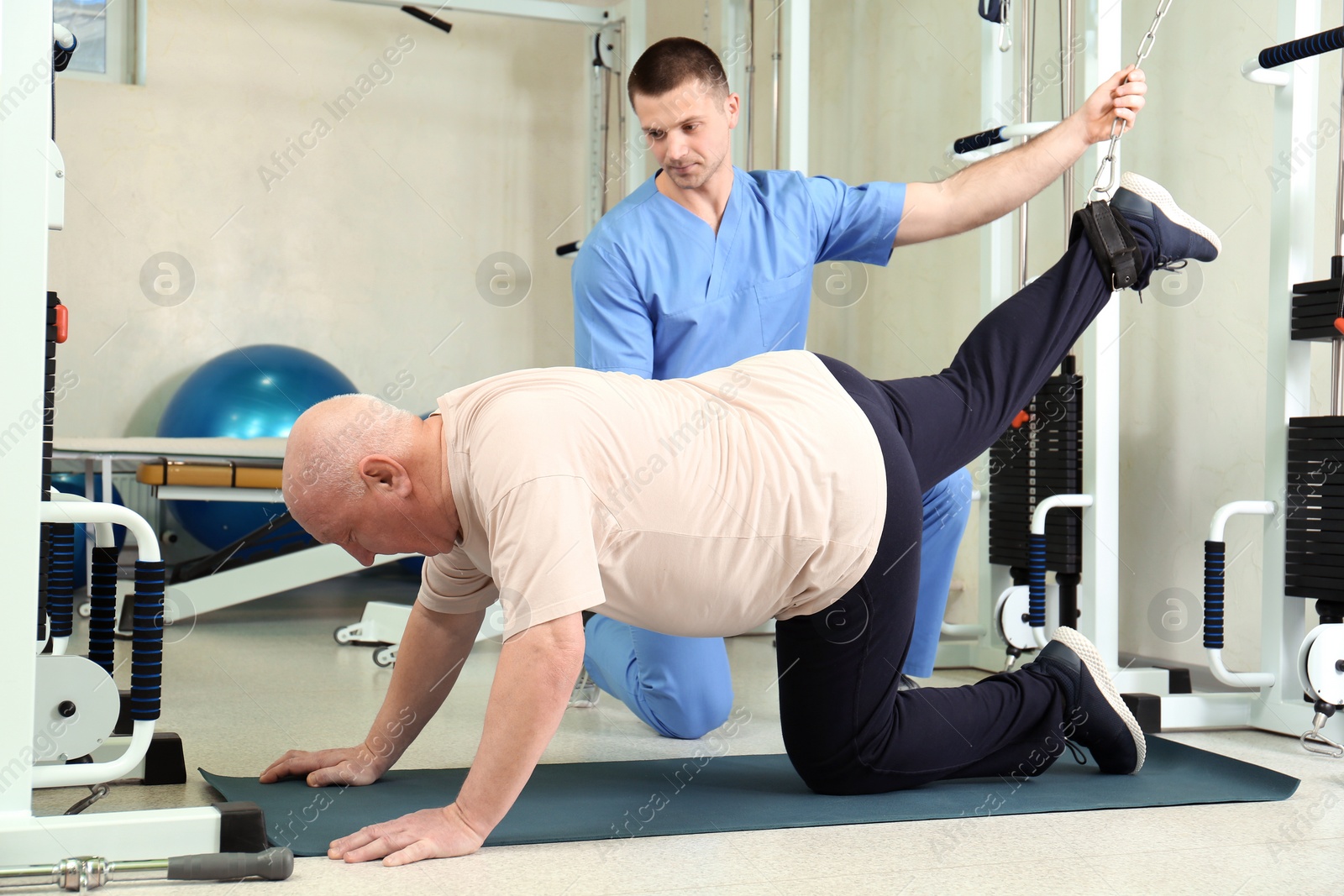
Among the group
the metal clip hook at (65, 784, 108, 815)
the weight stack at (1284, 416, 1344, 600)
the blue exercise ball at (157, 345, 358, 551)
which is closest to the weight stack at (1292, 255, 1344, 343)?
the weight stack at (1284, 416, 1344, 600)

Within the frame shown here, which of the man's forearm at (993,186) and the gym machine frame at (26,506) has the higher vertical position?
the man's forearm at (993,186)

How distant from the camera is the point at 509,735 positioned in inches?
49.4

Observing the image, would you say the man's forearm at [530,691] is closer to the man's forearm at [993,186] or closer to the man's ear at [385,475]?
the man's ear at [385,475]

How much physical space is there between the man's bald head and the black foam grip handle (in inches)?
14.0

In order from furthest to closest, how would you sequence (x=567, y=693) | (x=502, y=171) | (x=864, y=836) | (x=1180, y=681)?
1. (x=502, y=171)
2. (x=1180, y=681)
3. (x=864, y=836)
4. (x=567, y=693)

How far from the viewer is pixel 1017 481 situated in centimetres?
274

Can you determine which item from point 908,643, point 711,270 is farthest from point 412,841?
point 711,270

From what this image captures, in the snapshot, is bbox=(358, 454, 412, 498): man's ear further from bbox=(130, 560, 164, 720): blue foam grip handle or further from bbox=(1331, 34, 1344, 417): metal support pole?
bbox=(1331, 34, 1344, 417): metal support pole

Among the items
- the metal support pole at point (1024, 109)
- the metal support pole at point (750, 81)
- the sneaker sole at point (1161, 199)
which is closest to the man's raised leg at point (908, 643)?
the sneaker sole at point (1161, 199)

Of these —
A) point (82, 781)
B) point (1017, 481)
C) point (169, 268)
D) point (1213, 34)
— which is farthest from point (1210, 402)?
point (169, 268)

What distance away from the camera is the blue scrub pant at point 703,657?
210cm

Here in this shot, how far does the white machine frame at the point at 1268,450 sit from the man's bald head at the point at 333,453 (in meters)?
1.61

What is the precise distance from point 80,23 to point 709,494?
5.20 meters

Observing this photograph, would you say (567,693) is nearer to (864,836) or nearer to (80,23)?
(864,836)
